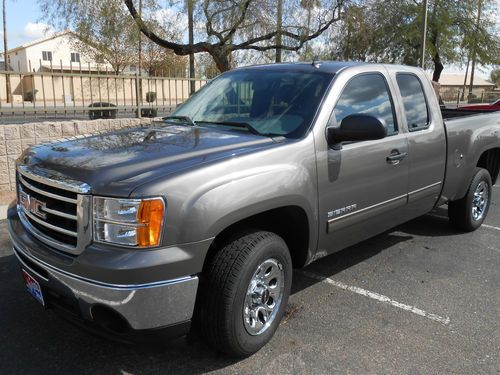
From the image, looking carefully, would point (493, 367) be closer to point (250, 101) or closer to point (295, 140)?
point (295, 140)

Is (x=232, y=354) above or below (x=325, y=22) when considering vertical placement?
below

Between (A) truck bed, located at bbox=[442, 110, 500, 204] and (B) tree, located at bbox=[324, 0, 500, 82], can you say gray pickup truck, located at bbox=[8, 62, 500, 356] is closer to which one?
(A) truck bed, located at bbox=[442, 110, 500, 204]

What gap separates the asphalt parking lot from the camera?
117 inches

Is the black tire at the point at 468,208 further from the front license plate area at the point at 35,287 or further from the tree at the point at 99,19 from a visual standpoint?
the tree at the point at 99,19

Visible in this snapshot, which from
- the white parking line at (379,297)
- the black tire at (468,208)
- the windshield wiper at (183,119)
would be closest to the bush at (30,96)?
the windshield wiper at (183,119)

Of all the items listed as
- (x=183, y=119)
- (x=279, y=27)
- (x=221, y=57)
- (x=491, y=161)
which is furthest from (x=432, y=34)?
(x=183, y=119)

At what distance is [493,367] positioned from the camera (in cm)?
298

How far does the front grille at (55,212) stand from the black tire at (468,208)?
4388 mm

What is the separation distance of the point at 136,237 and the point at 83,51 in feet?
104

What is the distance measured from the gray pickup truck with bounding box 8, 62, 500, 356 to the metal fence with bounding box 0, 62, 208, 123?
444 centimetres

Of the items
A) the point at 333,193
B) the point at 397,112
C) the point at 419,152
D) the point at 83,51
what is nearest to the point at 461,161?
the point at 419,152

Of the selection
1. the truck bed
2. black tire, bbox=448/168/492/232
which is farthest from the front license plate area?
black tire, bbox=448/168/492/232

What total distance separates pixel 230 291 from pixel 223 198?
535 millimetres

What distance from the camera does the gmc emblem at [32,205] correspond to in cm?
283
